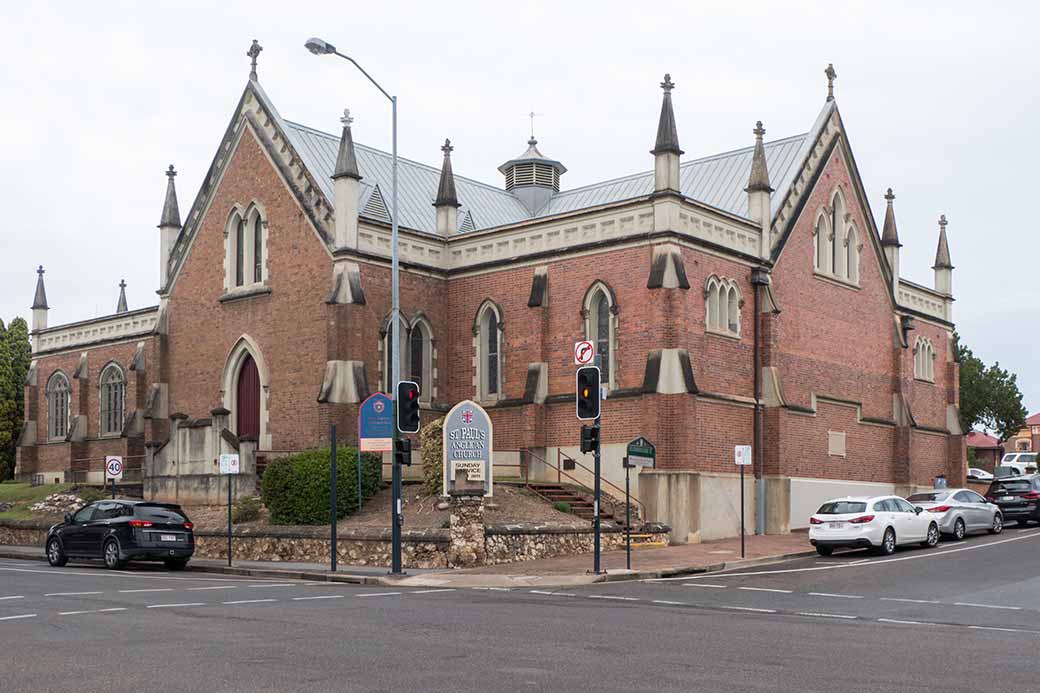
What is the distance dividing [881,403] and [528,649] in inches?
1175

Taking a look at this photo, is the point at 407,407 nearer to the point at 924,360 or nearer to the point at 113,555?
the point at 113,555

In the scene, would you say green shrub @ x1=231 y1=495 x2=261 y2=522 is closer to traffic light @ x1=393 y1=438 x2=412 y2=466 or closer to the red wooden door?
the red wooden door

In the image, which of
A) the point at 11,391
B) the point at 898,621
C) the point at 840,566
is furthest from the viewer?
the point at 11,391

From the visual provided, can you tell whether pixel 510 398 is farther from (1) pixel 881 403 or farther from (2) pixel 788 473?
(1) pixel 881 403

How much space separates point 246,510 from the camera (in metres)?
30.3

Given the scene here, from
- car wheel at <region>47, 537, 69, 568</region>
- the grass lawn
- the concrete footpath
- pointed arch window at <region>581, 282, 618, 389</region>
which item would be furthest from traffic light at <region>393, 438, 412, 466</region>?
the grass lawn

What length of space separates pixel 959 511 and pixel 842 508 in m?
5.67

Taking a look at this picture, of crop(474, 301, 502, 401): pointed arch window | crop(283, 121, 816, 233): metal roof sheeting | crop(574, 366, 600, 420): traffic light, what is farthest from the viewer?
crop(283, 121, 816, 233): metal roof sheeting

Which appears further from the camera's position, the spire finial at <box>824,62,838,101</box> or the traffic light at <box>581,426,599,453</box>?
the spire finial at <box>824,62,838,101</box>

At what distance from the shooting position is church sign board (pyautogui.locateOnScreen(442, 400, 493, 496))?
25.0 m

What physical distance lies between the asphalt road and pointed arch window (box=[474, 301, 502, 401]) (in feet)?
47.1

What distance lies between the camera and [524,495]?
98.9 ft

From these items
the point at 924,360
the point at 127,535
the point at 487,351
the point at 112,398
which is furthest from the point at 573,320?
the point at 112,398

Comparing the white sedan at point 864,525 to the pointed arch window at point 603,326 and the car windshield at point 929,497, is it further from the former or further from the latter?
the pointed arch window at point 603,326
